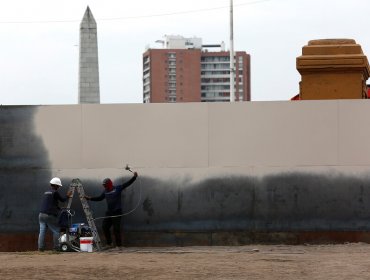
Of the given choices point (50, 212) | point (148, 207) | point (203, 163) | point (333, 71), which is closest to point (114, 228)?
point (148, 207)

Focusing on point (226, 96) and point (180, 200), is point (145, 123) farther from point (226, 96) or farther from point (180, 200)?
point (226, 96)

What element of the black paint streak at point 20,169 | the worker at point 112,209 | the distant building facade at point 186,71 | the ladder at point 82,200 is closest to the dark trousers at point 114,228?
the worker at point 112,209

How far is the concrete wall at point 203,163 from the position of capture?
18250mm

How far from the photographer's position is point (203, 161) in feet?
60.8

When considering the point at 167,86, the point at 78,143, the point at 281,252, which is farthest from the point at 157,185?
the point at 167,86

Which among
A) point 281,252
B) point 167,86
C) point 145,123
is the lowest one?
point 281,252

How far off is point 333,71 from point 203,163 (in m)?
4.28

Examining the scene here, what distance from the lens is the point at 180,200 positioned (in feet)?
60.7

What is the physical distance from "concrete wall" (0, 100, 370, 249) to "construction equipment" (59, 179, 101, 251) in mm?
384

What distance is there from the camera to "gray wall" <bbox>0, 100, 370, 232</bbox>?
1825 centimetres

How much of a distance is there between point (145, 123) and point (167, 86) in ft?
504

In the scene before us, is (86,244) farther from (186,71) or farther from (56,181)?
(186,71)

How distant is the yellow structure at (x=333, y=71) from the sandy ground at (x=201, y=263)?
424 centimetres

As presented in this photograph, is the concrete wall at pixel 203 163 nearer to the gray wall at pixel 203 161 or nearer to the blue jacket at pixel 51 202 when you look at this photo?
the gray wall at pixel 203 161
